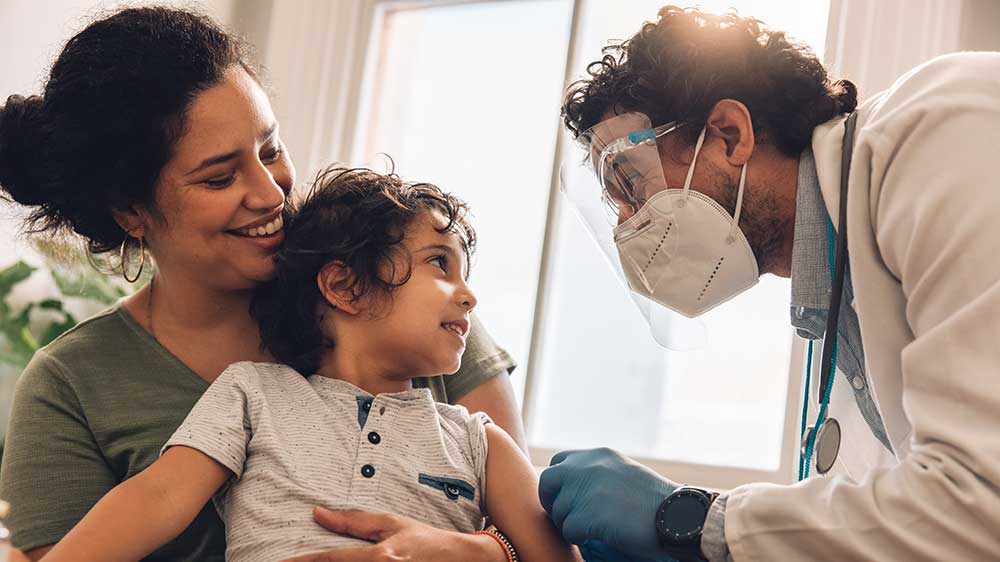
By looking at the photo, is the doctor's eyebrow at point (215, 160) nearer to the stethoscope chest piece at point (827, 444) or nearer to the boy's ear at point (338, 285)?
the boy's ear at point (338, 285)

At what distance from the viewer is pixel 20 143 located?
1.62 m

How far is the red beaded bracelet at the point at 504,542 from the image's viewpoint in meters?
1.39

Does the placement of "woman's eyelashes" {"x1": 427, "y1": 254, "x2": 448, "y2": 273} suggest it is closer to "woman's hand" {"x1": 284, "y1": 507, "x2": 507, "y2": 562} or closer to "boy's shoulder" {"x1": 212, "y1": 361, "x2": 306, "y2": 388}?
"boy's shoulder" {"x1": 212, "y1": 361, "x2": 306, "y2": 388}

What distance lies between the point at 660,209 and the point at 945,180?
542 mm

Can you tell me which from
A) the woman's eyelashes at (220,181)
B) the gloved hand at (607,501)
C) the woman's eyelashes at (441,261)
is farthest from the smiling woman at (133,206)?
the gloved hand at (607,501)

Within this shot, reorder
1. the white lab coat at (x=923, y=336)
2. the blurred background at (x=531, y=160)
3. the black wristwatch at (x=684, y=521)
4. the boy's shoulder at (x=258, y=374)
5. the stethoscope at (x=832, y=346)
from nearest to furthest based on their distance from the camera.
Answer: the white lab coat at (x=923, y=336) → the black wristwatch at (x=684, y=521) → the stethoscope at (x=832, y=346) → the boy's shoulder at (x=258, y=374) → the blurred background at (x=531, y=160)

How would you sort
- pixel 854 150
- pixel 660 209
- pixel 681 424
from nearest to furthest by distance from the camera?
1. pixel 854 150
2. pixel 660 209
3. pixel 681 424

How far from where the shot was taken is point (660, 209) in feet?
5.41

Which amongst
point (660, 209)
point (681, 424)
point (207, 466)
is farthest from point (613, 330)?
point (207, 466)

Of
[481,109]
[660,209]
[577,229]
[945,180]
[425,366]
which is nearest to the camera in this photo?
[945,180]

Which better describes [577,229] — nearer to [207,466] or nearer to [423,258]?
[423,258]

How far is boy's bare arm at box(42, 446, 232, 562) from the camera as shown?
4.20 feet

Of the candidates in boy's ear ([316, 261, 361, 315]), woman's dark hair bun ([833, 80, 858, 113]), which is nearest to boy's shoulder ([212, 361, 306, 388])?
boy's ear ([316, 261, 361, 315])

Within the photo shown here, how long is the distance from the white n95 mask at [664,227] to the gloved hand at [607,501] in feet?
1.16
